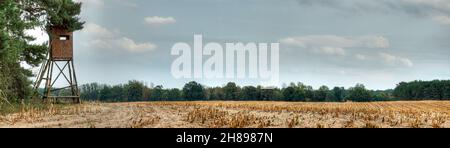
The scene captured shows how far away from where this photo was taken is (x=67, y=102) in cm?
4862

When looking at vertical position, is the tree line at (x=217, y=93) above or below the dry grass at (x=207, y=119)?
above

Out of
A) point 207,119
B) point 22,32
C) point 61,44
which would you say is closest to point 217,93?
point 61,44

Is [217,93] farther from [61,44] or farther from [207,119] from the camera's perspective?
[207,119]

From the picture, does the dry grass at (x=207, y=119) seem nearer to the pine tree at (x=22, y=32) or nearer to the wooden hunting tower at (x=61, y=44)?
the pine tree at (x=22, y=32)

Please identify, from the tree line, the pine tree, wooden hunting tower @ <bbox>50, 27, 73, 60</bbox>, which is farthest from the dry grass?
the tree line

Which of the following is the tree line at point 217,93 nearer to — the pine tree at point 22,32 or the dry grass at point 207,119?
the pine tree at point 22,32

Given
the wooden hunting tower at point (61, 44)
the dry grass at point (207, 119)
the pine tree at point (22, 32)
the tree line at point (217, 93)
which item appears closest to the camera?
the dry grass at point (207, 119)

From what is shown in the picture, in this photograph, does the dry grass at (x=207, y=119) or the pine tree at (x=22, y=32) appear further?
the pine tree at (x=22, y=32)

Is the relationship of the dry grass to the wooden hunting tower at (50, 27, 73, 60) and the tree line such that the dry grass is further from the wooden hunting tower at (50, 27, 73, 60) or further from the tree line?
the tree line

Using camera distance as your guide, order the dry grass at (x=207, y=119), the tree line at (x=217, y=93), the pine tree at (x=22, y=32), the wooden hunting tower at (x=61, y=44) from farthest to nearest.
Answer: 1. the tree line at (x=217, y=93)
2. the wooden hunting tower at (x=61, y=44)
3. the pine tree at (x=22, y=32)
4. the dry grass at (x=207, y=119)

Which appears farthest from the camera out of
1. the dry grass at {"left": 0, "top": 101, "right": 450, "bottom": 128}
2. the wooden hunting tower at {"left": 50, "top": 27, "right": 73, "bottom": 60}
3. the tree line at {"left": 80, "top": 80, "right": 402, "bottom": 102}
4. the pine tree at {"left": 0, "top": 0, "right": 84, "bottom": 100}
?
the tree line at {"left": 80, "top": 80, "right": 402, "bottom": 102}

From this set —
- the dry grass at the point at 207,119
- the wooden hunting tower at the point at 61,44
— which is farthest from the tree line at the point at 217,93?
the dry grass at the point at 207,119

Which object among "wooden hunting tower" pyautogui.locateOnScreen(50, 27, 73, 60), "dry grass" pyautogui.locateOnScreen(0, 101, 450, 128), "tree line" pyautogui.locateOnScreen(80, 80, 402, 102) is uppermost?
"wooden hunting tower" pyautogui.locateOnScreen(50, 27, 73, 60)

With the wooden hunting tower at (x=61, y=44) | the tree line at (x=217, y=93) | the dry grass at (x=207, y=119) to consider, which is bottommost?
the dry grass at (x=207, y=119)
